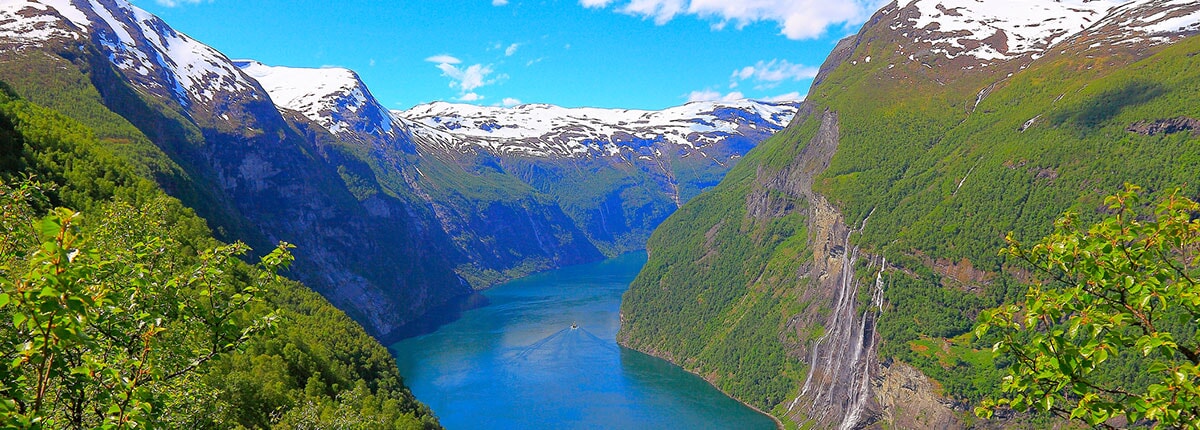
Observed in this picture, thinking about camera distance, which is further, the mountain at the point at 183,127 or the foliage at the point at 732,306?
the foliage at the point at 732,306

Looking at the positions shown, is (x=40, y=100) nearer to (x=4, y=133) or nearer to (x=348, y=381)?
(x=4, y=133)

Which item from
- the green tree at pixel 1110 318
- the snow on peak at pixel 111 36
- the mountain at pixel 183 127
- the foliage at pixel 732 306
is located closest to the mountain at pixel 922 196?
the foliage at pixel 732 306

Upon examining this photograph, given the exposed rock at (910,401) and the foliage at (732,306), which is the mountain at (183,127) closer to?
the foliage at (732,306)

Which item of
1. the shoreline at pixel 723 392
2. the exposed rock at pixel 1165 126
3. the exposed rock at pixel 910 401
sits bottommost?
the shoreline at pixel 723 392

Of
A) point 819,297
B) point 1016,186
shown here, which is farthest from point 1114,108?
point 819,297

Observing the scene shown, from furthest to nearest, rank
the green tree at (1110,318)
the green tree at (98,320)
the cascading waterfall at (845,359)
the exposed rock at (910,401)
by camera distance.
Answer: the cascading waterfall at (845,359) < the exposed rock at (910,401) < the green tree at (1110,318) < the green tree at (98,320)

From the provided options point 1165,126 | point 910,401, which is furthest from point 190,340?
point 1165,126

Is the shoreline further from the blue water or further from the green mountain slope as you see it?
the green mountain slope

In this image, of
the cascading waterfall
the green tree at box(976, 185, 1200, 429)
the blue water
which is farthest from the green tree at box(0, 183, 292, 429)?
the blue water
